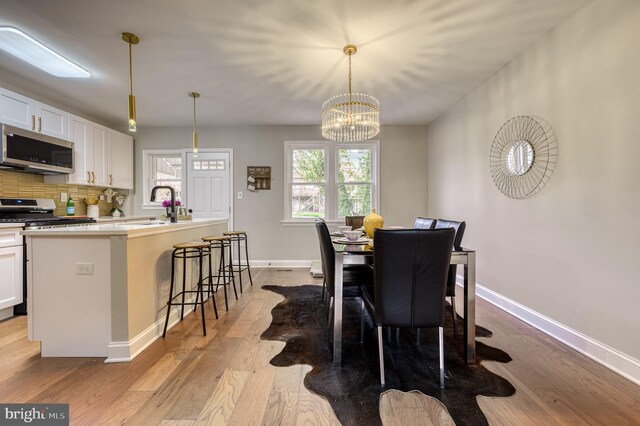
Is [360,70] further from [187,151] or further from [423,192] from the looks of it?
[187,151]

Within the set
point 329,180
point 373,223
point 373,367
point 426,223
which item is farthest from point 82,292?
point 329,180

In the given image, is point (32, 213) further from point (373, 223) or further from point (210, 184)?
point (373, 223)

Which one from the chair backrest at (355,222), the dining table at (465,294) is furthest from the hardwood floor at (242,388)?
the chair backrest at (355,222)

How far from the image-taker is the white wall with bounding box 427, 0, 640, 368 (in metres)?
1.75

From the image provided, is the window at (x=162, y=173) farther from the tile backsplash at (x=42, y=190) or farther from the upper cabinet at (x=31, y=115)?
the upper cabinet at (x=31, y=115)

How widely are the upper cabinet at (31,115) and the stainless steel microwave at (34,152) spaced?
4.1 inches

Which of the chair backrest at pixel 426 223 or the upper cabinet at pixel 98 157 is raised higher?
the upper cabinet at pixel 98 157

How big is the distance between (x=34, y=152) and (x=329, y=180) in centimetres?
387

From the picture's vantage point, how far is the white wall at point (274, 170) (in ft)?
16.1

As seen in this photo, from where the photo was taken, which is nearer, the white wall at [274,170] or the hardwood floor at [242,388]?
the hardwood floor at [242,388]

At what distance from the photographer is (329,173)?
492 cm

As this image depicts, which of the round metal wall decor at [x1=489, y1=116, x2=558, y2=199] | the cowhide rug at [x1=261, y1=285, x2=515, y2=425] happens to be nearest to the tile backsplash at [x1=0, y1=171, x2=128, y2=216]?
the cowhide rug at [x1=261, y1=285, x2=515, y2=425]

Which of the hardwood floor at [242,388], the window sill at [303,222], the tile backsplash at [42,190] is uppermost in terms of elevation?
the tile backsplash at [42,190]

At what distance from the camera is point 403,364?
1.88 meters
